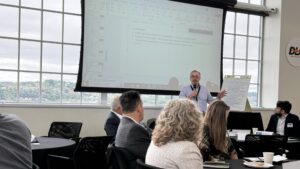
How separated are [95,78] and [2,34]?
1.57 m

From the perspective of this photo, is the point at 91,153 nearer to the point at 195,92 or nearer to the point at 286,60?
the point at 195,92

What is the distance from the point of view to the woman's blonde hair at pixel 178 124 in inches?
90.0

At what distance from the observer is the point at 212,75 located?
7.53m

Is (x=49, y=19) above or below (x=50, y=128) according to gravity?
above

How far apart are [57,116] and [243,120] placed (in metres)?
3.44

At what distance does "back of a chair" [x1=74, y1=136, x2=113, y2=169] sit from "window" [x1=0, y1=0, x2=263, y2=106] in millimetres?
2606

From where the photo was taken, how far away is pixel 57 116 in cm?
588

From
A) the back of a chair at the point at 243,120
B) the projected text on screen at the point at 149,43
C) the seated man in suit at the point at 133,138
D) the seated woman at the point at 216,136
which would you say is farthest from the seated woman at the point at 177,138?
the back of a chair at the point at 243,120

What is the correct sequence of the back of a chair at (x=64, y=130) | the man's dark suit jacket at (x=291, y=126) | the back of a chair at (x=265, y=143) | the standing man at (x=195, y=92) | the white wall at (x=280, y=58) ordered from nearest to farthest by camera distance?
the back of a chair at (x=265, y=143), the back of a chair at (x=64, y=130), the man's dark suit jacket at (x=291, y=126), the standing man at (x=195, y=92), the white wall at (x=280, y=58)

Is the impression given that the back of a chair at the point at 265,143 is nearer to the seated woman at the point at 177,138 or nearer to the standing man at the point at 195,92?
the standing man at the point at 195,92

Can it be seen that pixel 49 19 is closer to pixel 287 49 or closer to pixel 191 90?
pixel 191 90

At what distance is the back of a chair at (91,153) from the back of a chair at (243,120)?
381 centimetres

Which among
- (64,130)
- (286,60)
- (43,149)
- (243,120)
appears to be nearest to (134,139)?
(43,149)

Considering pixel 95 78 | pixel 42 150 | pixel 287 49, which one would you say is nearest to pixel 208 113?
pixel 42 150
